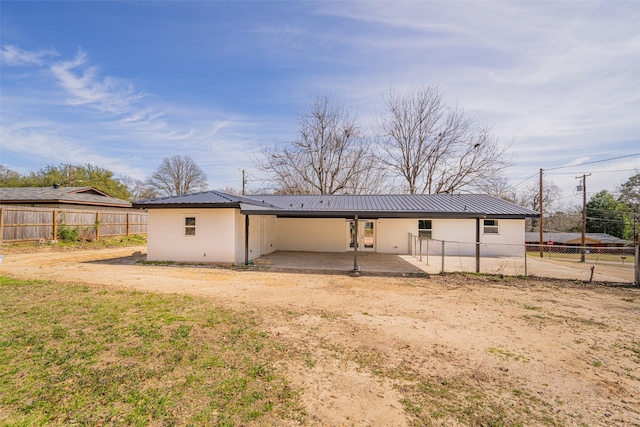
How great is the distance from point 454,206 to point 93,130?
23687 millimetres

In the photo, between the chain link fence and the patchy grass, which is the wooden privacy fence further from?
the chain link fence

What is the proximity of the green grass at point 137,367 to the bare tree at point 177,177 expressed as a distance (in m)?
36.9

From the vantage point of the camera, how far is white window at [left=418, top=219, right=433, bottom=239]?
51.4ft

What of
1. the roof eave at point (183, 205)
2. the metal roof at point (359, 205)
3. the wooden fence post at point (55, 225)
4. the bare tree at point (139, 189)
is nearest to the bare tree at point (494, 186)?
the metal roof at point (359, 205)

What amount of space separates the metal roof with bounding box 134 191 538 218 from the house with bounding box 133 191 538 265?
4cm

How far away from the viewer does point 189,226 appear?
11547 mm

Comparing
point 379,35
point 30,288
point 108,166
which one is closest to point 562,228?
point 379,35

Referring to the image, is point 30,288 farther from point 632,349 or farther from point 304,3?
point 632,349

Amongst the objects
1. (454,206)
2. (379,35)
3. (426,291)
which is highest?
(379,35)

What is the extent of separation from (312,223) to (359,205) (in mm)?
3114

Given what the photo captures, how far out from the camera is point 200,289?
7379mm

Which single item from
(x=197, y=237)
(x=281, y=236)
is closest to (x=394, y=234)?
(x=281, y=236)

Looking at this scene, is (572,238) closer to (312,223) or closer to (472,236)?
(472,236)

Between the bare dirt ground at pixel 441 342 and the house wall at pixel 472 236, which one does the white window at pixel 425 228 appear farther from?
the bare dirt ground at pixel 441 342
